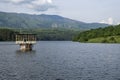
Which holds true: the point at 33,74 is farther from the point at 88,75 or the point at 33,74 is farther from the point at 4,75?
the point at 88,75

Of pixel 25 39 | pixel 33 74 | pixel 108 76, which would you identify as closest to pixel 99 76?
pixel 108 76

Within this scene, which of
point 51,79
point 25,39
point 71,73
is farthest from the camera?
point 25,39

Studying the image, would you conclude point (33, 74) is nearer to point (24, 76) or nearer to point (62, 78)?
point (24, 76)

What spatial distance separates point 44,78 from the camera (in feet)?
204

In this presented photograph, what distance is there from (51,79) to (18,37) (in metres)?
106

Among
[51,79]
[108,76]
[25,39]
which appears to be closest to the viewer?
[51,79]

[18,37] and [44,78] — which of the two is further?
[18,37]

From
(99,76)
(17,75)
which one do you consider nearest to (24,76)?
(17,75)

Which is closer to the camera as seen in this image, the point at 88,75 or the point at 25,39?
the point at 88,75

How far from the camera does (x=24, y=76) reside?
64.4 meters

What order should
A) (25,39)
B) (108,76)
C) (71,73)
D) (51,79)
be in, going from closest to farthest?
(51,79), (108,76), (71,73), (25,39)

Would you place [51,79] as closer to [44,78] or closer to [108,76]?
[44,78]

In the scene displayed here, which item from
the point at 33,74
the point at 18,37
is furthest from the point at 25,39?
the point at 33,74

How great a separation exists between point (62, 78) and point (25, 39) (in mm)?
101096
